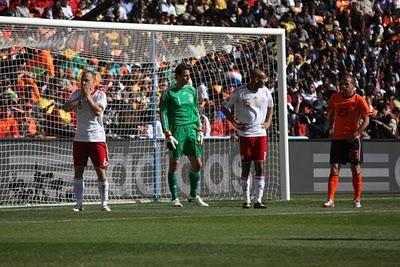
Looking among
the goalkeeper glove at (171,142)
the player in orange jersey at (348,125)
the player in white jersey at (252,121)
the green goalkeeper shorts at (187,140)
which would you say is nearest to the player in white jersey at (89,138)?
A: the goalkeeper glove at (171,142)

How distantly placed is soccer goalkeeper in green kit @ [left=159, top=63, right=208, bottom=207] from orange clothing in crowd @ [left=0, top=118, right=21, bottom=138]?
3.73m

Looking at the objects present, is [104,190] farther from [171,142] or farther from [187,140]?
[187,140]

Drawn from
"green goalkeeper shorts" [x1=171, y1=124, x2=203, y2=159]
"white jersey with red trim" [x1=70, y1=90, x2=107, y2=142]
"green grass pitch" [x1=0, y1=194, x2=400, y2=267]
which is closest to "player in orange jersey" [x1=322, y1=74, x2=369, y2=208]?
"green grass pitch" [x1=0, y1=194, x2=400, y2=267]

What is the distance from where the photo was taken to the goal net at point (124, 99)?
21969mm

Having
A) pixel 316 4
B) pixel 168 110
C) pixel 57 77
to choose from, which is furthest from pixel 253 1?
pixel 168 110

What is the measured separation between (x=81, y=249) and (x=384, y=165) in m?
16.6

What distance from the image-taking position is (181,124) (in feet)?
65.5

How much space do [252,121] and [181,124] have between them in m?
1.17

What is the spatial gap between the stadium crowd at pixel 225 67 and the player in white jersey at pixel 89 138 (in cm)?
356

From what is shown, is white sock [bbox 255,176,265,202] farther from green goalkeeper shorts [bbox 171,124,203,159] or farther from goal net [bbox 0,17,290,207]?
goal net [bbox 0,17,290,207]

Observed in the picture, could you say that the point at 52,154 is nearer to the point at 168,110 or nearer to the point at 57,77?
the point at 57,77

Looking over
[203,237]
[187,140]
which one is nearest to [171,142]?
[187,140]

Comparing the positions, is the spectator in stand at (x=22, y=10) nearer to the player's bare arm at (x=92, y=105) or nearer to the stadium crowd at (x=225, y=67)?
the stadium crowd at (x=225, y=67)

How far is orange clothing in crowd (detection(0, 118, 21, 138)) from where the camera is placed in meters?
22.3
